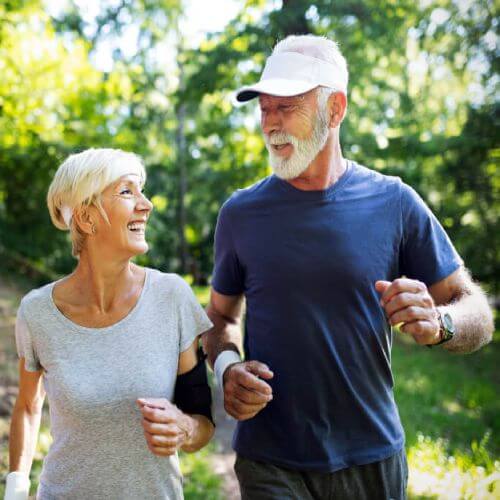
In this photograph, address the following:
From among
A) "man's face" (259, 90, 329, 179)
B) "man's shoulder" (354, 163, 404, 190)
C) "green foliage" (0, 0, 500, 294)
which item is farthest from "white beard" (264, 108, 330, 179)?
"green foliage" (0, 0, 500, 294)

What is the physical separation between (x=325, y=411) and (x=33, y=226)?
12.0 meters

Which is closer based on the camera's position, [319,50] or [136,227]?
[136,227]

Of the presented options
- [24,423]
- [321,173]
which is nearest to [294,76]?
[321,173]

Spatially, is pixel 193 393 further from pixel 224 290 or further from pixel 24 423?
pixel 24 423

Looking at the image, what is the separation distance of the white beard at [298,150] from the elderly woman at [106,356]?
0.57 metres

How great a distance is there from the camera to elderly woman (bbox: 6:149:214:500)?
7.03ft

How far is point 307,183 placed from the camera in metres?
2.52

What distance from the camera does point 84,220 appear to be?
2.28 meters

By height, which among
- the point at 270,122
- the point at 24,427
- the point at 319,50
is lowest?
the point at 24,427

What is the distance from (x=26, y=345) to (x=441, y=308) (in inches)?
61.3

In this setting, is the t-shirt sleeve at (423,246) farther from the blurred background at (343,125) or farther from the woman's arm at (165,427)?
the blurred background at (343,125)

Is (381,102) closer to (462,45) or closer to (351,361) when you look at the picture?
(462,45)

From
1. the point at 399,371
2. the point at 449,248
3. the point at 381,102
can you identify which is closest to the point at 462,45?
the point at 381,102

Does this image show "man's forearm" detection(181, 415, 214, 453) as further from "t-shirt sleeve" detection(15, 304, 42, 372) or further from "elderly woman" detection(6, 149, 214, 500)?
"t-shirt sleeve" detection(15, 304, 42, 372)
